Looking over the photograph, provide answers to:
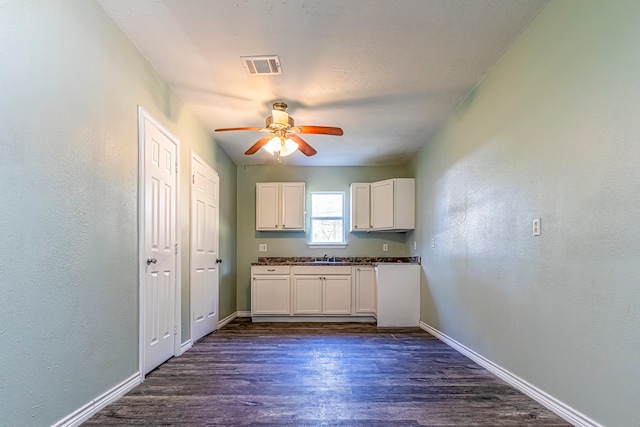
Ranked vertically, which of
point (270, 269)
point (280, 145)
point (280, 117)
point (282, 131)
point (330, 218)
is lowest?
point (270, 269)

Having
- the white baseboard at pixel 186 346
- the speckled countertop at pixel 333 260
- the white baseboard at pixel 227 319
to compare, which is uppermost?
the speckled countertop at pixel 333 260

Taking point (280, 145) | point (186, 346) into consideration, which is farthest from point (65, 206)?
point (186, 346)

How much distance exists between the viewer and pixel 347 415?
7.30 ft

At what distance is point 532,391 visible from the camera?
2475 millimetres

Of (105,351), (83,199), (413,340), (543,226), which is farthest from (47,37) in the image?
(413,340)

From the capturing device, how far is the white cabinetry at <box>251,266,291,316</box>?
18.8 ft

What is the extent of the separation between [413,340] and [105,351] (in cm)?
316

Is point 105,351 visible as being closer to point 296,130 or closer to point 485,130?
point 296,130

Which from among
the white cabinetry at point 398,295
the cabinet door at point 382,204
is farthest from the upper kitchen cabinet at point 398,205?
the white cabinetry at point 398,295

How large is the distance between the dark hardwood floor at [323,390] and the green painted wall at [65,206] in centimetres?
43

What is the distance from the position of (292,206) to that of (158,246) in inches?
125

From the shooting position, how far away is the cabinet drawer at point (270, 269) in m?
5.78

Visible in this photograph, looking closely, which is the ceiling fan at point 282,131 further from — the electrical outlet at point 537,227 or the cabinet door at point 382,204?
the cabinet door at point 382,204

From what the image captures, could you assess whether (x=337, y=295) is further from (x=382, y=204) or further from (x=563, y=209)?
(x=563, y=209)
